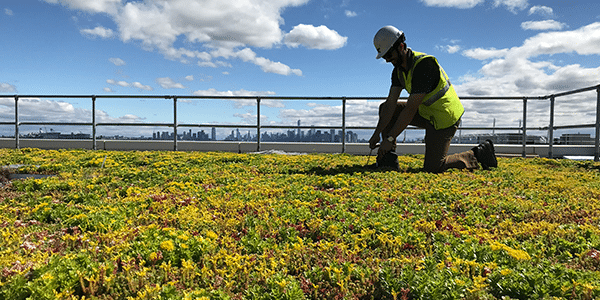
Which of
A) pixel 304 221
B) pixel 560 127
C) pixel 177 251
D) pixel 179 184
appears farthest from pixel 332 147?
pixel 177 251

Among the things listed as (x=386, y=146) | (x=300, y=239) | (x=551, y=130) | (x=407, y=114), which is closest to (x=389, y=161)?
(x=386, y=146)

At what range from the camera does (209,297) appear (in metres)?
1.97

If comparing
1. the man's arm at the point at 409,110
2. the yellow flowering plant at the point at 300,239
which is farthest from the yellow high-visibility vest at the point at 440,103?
the yellow flowering plant at the point at 300,239

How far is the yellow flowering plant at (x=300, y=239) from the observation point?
2.07 metres

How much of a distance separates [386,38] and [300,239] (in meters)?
3.81

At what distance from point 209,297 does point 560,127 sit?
10.1 meters

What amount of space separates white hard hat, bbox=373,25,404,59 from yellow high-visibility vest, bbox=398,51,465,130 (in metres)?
0.49

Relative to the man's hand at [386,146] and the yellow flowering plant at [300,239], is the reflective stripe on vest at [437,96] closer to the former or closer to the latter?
the man's hand at [386,146]

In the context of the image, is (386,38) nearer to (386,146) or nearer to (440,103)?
(440,103)

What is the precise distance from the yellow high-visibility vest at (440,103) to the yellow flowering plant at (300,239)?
1.20 m

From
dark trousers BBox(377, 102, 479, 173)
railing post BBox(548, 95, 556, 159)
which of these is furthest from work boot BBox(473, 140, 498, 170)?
railing post BBox(548, 95, 556, 159)

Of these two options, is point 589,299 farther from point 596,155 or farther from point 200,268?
point 596,155

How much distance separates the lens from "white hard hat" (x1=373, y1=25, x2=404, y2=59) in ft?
17.9

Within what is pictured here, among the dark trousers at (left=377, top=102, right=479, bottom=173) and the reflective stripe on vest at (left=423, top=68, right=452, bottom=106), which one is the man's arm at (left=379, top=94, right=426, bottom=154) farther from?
the dark trousers at (left=377, top=102, right=479, bottom=173)
